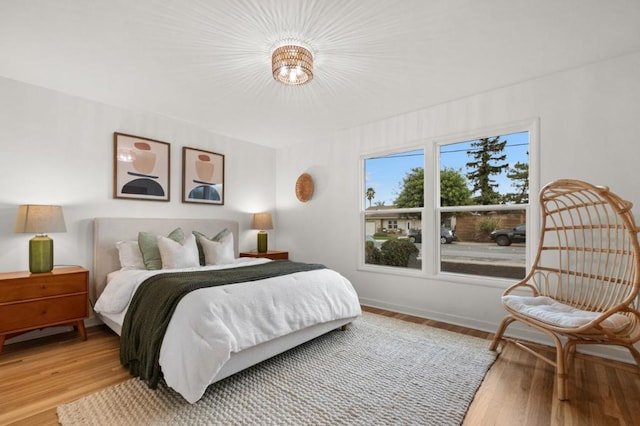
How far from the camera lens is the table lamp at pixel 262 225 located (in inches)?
186

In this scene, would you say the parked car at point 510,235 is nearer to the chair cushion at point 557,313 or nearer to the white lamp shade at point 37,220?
the chair cushion at point 557,313

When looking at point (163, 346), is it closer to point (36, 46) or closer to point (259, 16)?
point (259, 16)

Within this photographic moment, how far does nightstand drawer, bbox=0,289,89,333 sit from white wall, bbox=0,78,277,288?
0.55m

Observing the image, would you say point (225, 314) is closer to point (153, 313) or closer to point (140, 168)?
point (153, 313)

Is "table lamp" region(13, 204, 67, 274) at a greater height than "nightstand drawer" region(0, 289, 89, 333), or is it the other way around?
"table lamp" region(13, 204, 67, 274)

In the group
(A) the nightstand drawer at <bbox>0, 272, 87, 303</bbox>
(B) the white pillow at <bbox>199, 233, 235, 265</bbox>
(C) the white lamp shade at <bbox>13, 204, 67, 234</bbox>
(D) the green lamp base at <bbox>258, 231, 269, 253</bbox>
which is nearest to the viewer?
(A) the nightstand drawer at <bbox>0, 272, 87, 303</bbox>

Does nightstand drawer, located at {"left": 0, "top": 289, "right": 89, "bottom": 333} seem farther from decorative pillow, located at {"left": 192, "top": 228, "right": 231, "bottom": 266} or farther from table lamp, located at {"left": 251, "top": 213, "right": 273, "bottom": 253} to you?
table lamp, located at {"left": 251, "top": 213, "right": 273, "bottom": 253}

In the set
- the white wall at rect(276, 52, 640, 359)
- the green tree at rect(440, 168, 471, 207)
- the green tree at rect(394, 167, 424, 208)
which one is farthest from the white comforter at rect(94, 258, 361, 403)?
the green tree at rect(440, 168, 471, 207)

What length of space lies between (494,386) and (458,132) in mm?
2441

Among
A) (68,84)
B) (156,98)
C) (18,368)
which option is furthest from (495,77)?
(18,368)

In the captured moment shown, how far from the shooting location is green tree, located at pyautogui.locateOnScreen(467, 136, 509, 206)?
328cm

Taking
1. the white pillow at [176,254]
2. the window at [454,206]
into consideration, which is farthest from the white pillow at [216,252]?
the window at [454,206]

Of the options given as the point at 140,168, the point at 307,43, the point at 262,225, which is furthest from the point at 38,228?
the point at 307,43

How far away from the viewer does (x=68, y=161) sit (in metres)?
3.23
